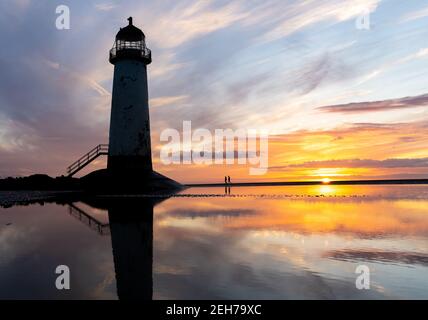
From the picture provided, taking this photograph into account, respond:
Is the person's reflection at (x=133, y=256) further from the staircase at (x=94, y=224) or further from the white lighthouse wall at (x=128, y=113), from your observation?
the white lighthouse wall at (x=128, y=113)

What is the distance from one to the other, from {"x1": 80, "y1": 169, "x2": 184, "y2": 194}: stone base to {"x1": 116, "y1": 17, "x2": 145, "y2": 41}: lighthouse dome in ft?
48.0

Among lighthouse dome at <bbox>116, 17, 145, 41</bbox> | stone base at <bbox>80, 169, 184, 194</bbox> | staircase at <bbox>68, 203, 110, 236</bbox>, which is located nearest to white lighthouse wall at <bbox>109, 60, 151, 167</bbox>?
stone base at <bbox>80, 169, 184, 194</bbox>

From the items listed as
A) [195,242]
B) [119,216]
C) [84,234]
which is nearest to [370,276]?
[195,242]

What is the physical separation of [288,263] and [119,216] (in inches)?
370

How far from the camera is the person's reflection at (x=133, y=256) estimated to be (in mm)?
→ 5848

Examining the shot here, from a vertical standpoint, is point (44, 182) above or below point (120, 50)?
below

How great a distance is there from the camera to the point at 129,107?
3481 cm

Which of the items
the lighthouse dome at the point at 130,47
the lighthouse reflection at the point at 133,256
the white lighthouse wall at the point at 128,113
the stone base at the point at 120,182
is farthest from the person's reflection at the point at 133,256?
the lighthouse dome at the point at 130,47

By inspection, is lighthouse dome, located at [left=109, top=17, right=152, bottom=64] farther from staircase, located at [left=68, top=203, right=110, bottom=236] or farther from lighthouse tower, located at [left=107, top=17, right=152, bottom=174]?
staircase, located at [left=68, top=203, right=110, bottom=236]

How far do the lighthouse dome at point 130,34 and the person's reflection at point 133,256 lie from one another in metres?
27.3

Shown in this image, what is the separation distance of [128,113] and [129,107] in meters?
0.66

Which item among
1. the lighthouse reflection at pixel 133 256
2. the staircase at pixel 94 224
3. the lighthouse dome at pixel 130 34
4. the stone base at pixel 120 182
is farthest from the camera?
the lighthouse dome at pixel 130 34

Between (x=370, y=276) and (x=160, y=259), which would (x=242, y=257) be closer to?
A: (x=160, y=259)
